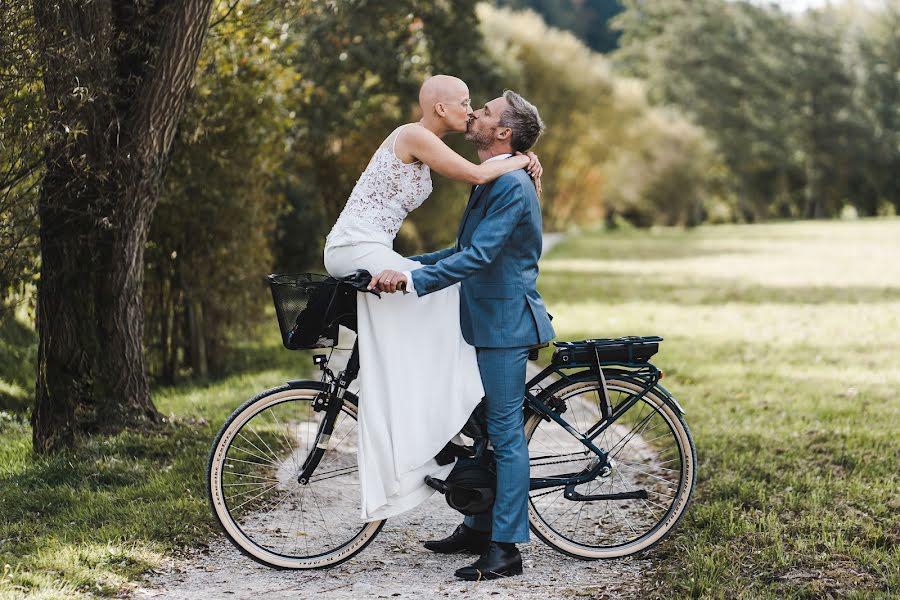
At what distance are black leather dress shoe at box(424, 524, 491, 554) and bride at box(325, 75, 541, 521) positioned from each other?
50 cm

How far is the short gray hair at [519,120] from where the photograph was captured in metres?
4.34

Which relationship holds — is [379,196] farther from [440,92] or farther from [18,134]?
[18,134]

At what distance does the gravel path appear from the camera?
14.1ft

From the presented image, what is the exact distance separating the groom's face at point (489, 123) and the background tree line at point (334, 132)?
2352mm

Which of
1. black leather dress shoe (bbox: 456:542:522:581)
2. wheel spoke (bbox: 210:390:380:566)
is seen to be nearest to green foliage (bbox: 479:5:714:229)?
wheel spoke (bbox: 210:390:380:566)

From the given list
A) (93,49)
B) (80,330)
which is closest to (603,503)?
(80,330)

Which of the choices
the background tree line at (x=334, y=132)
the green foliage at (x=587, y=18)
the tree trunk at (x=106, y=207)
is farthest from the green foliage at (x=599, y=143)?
the tree trunk at (x=106, y=207)

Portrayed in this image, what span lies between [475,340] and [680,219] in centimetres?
5669

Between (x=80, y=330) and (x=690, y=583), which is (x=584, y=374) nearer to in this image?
(x=690, y=583)

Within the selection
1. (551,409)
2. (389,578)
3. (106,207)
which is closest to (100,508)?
(389,578)

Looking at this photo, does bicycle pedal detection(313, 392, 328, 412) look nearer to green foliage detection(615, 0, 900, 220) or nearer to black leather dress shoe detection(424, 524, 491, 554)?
black leather dress shoe detection(424, 524, 491, 554)

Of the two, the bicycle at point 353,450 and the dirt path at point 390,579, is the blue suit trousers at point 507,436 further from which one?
the dirt path at point 390,579

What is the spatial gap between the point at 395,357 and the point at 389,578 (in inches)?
39.7

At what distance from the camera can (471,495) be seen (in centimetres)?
451
